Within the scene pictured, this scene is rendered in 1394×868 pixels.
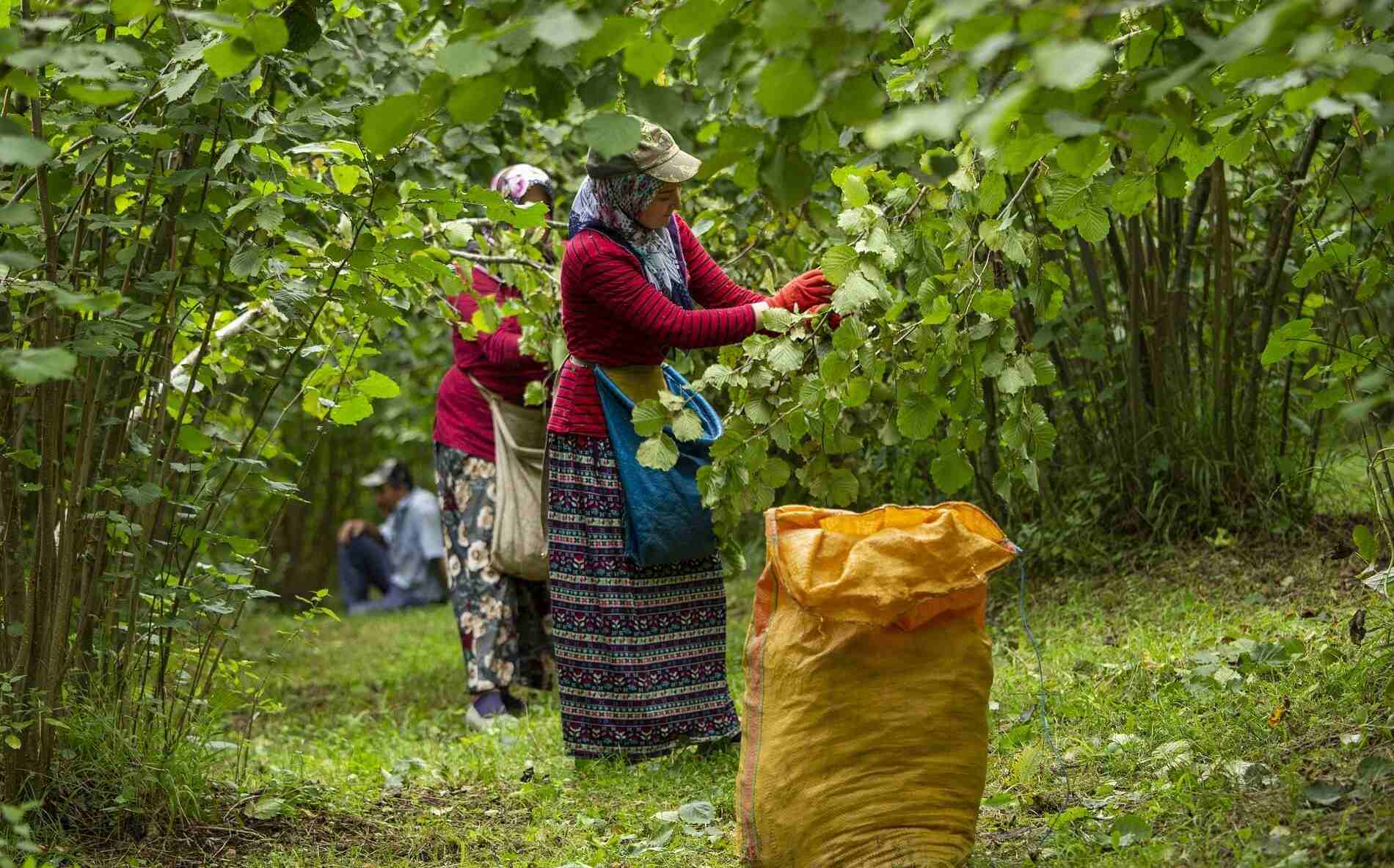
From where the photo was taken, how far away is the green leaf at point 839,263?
10.7ft

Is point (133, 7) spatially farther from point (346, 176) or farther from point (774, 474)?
point (774, 474)

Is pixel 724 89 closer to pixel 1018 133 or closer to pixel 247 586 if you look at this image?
pixel 1018 133

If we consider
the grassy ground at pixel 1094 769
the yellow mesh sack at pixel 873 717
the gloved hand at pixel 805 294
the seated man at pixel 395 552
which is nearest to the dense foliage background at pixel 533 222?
the gloved hand at pixel 805 294

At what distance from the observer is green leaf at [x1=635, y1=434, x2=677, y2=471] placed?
3645mm

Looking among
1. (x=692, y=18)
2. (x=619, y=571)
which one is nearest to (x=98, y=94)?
(x=692, y=18)

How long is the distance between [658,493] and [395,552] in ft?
29.5

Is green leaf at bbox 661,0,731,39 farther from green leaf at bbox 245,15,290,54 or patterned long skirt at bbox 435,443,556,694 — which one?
patterned long skirt at bbox 435,443,556,694

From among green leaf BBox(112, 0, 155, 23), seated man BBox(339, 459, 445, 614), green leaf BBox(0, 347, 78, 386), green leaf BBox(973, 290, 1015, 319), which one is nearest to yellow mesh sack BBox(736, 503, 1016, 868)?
green leaf BBox(973, 290, 1015, 319)

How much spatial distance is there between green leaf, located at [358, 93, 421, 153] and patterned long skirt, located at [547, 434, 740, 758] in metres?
1.92

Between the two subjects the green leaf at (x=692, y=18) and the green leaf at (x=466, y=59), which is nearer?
the green leaf at (x=466, y=59)

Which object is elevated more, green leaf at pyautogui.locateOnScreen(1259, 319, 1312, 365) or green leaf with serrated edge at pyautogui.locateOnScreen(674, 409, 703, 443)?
green leaf at pyautogui.locateOnScreen(1259, 319, 1312, 365)

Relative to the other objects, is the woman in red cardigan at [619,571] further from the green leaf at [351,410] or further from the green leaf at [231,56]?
the green leaf at [231,56]

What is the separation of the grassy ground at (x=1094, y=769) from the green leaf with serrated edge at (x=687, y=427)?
933 millimetres

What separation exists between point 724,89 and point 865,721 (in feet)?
5.22
